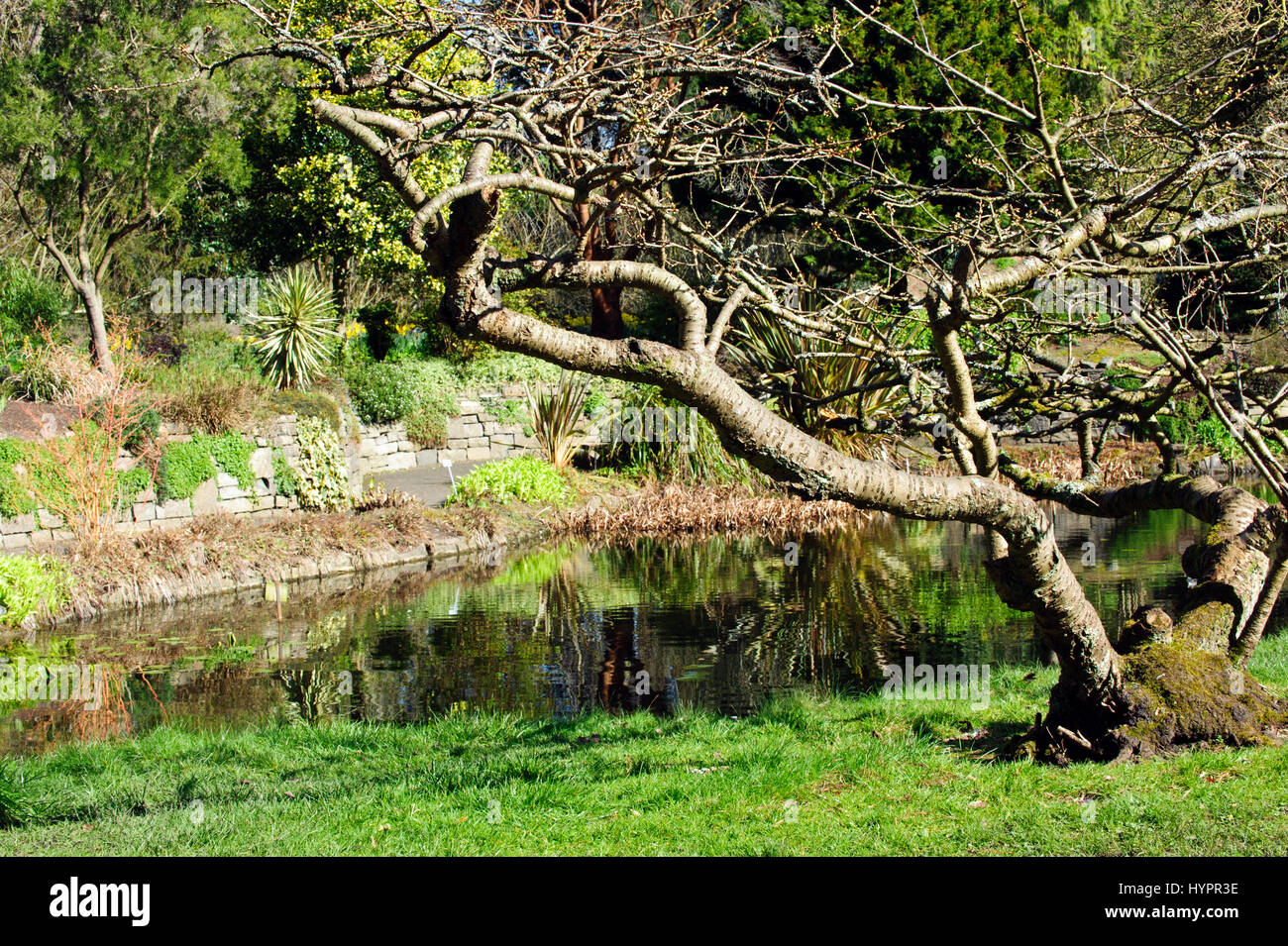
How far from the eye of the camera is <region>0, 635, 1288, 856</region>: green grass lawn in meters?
4.26

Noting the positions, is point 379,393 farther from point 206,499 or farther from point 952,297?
point 952,297

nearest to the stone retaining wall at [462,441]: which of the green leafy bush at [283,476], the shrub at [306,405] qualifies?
the shrub at [306,405]

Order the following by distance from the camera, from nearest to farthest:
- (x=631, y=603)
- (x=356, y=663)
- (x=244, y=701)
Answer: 1. (x=244, y=701)
2. (x=356, y=663)
3. (x=631, y=603)

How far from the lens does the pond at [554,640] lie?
7551 mm

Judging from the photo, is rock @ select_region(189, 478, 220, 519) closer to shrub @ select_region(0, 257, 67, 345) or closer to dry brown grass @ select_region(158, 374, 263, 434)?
dry brown grass @ select_region(158, 374, 263, 434)

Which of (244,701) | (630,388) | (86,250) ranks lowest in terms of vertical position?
(244,701)

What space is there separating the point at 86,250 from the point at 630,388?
27.9ft

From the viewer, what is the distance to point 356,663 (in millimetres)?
8695

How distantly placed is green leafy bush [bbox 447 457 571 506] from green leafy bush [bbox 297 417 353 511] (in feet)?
5.21

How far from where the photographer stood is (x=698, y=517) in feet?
51.0

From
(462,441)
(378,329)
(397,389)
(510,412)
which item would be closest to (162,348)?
(397,389)

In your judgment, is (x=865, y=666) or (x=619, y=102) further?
(x=865, y=666)

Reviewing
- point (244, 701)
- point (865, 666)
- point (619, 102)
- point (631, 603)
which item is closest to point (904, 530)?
point (631, 603)

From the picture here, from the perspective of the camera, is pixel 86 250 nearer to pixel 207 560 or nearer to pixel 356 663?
pixel 207 560
